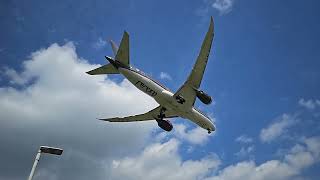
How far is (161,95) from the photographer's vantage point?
52.2 metres

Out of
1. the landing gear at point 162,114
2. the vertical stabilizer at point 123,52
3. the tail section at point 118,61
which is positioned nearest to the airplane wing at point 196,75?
the landing gear at point 162,114

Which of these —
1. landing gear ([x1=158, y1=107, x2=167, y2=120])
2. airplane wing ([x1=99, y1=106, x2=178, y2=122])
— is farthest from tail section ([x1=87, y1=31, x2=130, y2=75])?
airplane wing ([x1=99, y1=106, x2=178, y2=122])

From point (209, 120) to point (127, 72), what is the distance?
1343cm

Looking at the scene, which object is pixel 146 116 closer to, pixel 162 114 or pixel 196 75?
pixel 162 114

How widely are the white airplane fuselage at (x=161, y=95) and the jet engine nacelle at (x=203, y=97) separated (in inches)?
94.2

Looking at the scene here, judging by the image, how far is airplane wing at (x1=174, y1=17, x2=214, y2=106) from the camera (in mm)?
44250

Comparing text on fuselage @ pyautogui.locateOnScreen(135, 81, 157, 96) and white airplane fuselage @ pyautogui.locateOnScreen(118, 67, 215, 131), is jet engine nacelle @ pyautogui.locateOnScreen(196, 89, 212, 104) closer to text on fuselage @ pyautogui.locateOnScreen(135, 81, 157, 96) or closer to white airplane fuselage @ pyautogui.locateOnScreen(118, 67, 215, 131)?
white airplane fuselage @ pyautogui.locateOnScreen(118, 67, 215, 131)

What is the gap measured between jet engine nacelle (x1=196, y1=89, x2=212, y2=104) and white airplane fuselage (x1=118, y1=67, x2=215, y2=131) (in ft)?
7.85

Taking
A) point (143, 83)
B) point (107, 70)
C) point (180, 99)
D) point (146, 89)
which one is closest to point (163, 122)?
point (146, 89)

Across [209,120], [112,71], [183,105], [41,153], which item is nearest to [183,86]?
[183,105]

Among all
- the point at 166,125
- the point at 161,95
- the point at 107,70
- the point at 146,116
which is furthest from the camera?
the point at 146,116

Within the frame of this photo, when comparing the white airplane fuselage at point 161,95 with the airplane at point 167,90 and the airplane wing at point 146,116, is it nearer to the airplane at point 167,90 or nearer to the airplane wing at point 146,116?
the airplane at point 167,90

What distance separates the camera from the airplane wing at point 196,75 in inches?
1742

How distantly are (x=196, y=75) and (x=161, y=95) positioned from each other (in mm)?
6309
